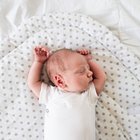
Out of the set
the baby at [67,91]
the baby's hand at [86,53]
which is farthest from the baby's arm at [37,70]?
the baby's hand at [86,53]

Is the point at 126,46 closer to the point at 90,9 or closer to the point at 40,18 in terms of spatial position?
the point at 90,9

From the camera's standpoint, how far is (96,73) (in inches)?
52.8

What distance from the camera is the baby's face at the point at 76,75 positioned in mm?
1281

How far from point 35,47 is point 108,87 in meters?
0.31

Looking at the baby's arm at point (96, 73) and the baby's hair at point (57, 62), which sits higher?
the baby's hair at point (57, 62)

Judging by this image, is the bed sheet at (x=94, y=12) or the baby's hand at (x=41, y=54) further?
the bed sheet at (x=94, y=12)

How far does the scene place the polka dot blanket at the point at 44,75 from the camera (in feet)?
4.33

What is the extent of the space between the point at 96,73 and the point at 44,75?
19 centimetres

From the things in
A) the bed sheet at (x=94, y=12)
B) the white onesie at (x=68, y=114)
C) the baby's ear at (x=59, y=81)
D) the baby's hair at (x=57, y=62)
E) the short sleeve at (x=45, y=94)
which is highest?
the bed sheet at (x=94, y=12)

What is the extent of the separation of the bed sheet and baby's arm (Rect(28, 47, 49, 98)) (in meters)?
0.18

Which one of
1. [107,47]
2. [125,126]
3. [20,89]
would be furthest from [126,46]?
[20,89]

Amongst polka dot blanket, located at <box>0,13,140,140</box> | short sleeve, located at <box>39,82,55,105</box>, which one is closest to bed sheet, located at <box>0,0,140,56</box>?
polka dot blanket, located at <box>0,13,140,140</box>

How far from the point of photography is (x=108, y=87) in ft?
4.47

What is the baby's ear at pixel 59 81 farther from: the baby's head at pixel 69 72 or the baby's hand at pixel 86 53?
the baby's hand at pixel 86 53
